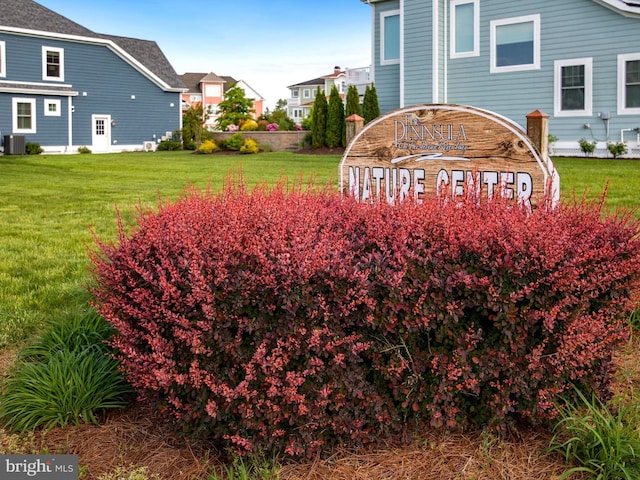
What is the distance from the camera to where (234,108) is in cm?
5156

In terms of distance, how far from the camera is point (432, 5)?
20719 millimetres

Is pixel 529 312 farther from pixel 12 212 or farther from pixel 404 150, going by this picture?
pixel 12 212

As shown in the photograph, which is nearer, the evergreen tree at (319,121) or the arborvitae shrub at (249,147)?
the evergreen tree at (319,121)

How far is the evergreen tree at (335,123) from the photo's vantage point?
82.1 feet

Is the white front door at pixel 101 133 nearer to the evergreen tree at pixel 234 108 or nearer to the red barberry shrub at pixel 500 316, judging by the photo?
the evergreen tree at pixel 234 108

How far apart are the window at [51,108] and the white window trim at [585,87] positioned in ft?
79.2

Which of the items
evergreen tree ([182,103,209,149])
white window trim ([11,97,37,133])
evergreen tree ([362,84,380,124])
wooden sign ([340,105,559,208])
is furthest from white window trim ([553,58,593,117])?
white window trim ([11,97,37,133])

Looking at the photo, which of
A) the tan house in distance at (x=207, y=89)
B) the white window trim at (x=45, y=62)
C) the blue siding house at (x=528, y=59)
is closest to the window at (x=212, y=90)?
the tan house in distance at (x=207, y=89)

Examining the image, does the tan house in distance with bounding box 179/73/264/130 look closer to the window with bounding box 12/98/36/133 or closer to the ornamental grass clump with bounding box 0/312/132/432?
the window with bounding box 12/98/36/133

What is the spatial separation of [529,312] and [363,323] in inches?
26.5

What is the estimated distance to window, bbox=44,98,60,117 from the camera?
32750 millimetres

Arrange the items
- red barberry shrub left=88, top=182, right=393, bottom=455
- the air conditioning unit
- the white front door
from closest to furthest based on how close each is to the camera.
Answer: red barberry shrub left=88, top=182, right=393, bottom=455 < the white front door < the air conditioning unit

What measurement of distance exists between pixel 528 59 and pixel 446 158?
1749cm

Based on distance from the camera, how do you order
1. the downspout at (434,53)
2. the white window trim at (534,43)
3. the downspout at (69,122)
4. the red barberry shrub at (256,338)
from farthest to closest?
1. the downspout at (69,122)
2. the downspout at (434,53)
3. the white window trim at (534,43)
4. the red barberry shrub at (256,338)
